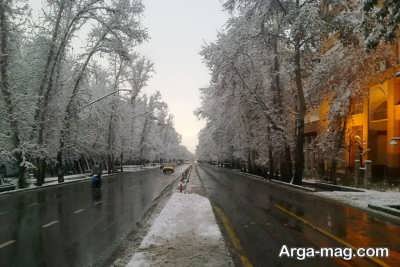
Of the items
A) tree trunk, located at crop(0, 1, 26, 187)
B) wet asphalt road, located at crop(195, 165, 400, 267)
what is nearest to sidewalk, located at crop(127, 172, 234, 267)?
wet asphalt road, located at crop(195, 165, 400, 267)

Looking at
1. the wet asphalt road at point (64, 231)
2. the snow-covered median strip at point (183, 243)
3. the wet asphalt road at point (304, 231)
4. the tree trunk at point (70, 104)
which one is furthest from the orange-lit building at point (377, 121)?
the wet asphalt road at point (64, 231)

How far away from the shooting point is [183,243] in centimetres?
975

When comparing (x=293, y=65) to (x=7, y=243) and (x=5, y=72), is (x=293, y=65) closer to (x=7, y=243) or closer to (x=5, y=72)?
(x=5, y=72)

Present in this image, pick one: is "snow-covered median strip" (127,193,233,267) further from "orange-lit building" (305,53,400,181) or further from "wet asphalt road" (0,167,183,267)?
"orange-lit building" (305,53,400,181)

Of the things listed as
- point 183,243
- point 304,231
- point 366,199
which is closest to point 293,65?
point 366,199

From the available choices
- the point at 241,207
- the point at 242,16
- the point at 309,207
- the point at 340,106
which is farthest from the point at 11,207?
the point at 242,16

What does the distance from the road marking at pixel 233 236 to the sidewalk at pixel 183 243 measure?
0.90 ft

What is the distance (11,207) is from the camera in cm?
1888

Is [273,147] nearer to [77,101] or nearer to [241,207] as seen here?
[77,101]

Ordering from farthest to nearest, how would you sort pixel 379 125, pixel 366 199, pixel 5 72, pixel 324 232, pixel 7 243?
1. pixel 379 125
2. pixel 5 72
3. pixel 366 199
4. pixel 324 232
5. pixel 7 243

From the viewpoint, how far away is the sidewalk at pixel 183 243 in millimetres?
8094

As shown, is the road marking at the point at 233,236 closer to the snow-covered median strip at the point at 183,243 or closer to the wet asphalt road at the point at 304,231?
the wet asphalt road at the point at 304,231

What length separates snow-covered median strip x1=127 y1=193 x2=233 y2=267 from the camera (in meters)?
8.09

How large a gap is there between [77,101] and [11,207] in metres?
22.7
